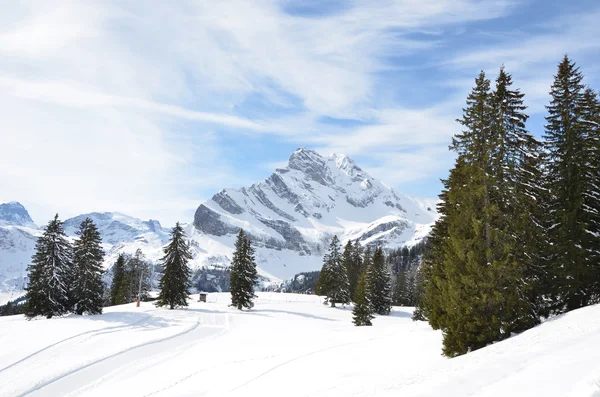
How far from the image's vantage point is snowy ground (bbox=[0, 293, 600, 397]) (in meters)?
9.91

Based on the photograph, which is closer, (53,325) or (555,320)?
(555,320)

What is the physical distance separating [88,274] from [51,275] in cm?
316

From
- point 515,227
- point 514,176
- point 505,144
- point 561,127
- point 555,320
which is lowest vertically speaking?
point 555,320

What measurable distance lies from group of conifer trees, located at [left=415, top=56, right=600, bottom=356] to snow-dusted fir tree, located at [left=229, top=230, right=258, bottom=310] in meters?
31.0

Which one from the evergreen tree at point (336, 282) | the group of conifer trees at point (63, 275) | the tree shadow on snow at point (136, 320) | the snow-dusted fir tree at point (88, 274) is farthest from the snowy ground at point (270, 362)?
the evergreen tree at point (336, 282)

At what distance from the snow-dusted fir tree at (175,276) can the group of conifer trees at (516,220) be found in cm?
3226

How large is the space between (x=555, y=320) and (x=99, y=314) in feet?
119

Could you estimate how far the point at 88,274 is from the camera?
3831cm

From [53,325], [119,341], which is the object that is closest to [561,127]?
[119,341]

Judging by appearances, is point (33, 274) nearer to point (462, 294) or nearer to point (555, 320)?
point (462, 294)

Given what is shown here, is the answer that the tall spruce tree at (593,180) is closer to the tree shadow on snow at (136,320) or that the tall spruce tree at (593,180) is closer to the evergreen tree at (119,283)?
the tree shadow on snow at (136,320)

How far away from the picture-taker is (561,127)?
2308 centimetres

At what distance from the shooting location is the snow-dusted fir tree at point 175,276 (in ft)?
152

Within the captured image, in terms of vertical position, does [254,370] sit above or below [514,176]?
below
